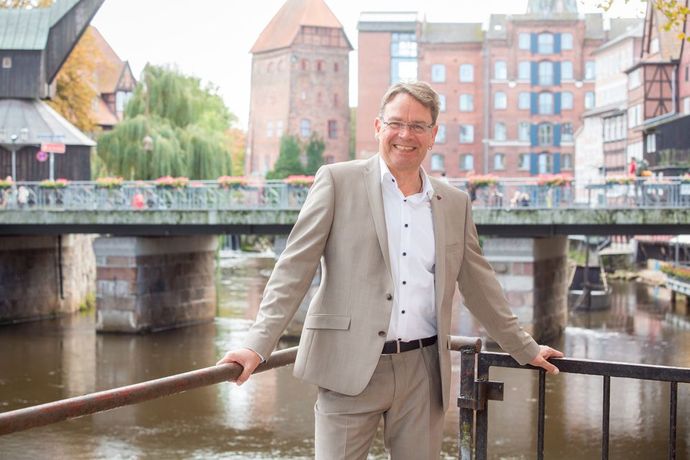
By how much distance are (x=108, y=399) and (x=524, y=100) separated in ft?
238

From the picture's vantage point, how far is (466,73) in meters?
74.7

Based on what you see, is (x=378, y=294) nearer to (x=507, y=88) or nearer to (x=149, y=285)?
(x=149, y=285)

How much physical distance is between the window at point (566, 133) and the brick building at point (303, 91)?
15.2 metres

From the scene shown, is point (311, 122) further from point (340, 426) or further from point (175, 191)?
point (340, 426)

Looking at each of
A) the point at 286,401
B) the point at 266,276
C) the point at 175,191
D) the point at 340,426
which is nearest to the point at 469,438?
the point at 340,426

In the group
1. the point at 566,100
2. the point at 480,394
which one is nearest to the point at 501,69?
the point at 566,100

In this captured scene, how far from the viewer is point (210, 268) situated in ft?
120

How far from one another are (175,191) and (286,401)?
39.7 ft

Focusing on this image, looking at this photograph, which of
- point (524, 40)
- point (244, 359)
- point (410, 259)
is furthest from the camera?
point (524, 40)

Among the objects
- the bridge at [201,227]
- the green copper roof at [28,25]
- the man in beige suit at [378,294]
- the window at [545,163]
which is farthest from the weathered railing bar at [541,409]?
the window at [545,163]

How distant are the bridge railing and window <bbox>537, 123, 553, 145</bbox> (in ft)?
139

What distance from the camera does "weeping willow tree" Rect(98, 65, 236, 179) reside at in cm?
4600

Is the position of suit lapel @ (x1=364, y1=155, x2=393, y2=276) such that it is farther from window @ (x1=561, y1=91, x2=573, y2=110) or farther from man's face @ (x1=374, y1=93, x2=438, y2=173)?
window @ (x1=561, y1=91, x2=573, y2=110)

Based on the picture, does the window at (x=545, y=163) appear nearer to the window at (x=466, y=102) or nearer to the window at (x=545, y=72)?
the window at (x=545, y=72)
